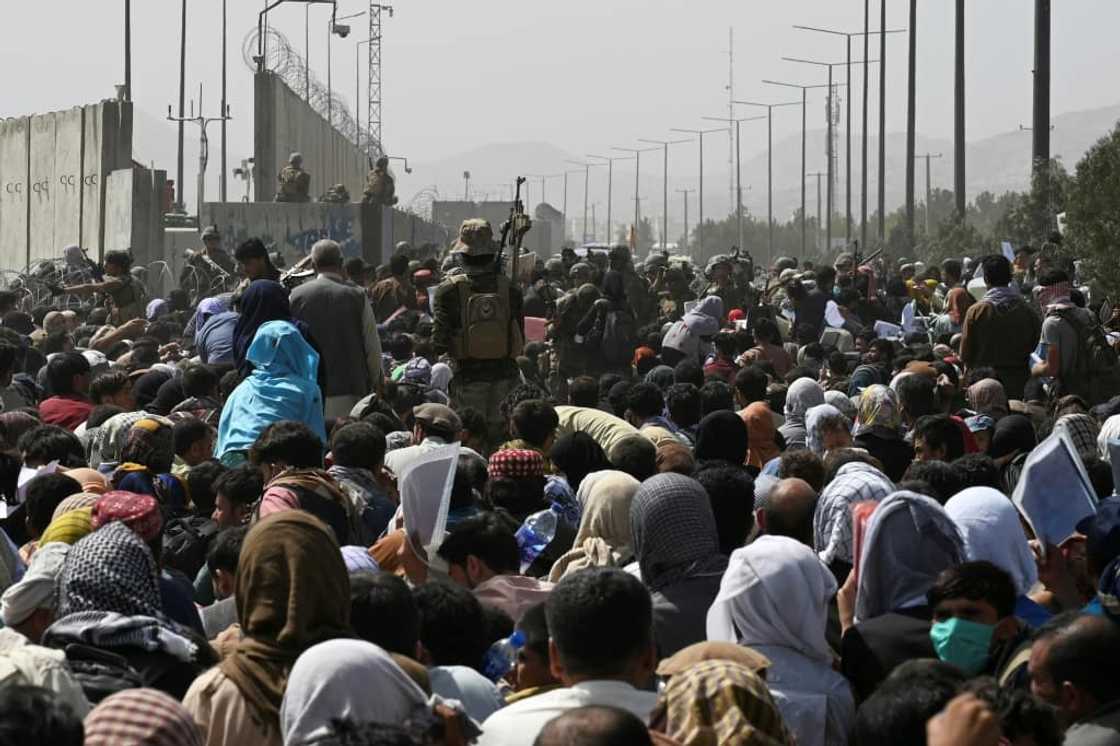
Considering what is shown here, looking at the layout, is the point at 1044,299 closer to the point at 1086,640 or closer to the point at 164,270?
the point at 1086,640

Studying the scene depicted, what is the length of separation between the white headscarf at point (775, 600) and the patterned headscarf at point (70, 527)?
82.3 inches

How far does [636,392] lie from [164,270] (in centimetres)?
1452

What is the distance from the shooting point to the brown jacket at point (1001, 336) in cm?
1309

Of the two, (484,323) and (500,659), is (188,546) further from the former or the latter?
(484,323)

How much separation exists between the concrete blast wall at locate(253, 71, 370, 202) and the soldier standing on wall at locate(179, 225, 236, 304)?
36.8 feet

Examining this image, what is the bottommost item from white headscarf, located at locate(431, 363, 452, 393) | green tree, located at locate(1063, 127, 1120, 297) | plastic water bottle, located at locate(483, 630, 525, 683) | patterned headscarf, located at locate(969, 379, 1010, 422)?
plastic water bottle, located at locate(483, 630, 525, 683)

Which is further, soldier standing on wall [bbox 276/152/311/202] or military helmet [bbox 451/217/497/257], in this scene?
soldier standing on wall [bbox 276/152/311/202]

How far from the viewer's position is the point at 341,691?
4.37 metres

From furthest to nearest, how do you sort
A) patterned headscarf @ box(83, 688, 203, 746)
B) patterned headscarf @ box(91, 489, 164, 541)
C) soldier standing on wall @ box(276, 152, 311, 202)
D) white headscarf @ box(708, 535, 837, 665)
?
1. soldier standing on wall @ box(276, 152, 311, 202)
2. patterned headscarf @ box(91, 489, 164, 541)
3. white headscarf @ box(708, 535, 837, 665)
4. patterned headscarf @ box(83, 688, 203, 746)

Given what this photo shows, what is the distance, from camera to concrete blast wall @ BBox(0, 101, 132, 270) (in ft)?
87.6

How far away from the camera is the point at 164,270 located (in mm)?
23984

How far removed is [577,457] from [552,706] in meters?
3.99

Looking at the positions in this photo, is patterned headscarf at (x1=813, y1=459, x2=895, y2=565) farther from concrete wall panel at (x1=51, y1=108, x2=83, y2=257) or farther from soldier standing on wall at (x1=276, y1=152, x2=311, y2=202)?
concrete wall panel at (x1=51, y1=108, x2=83, y2=257)

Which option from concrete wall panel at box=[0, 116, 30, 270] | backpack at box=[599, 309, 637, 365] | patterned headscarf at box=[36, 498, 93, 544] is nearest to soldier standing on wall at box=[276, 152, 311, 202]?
concrete wall panel at box=[0, 116, 30, 270]
